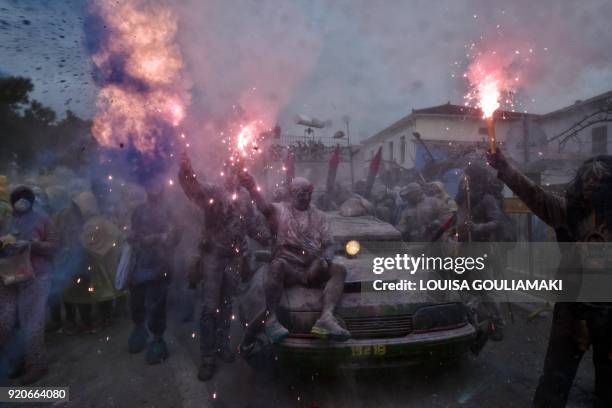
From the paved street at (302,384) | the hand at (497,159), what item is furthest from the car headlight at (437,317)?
the hand at (497,159)

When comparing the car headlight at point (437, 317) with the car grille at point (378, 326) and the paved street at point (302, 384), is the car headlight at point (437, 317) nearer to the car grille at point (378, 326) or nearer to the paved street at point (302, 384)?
the car grille at point (378, 326)

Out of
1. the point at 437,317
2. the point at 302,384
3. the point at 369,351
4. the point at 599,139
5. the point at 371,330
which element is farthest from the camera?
the point at 599,139

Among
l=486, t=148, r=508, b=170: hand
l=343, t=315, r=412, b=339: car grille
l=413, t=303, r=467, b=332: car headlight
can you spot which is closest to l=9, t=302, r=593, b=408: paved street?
l=343, t=315, r=412, b=339: car grille

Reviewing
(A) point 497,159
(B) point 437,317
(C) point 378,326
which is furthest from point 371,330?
(A) point 497,159

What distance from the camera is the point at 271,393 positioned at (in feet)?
12.7

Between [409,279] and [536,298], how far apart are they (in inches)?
169

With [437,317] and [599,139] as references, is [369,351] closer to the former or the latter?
[437,317]

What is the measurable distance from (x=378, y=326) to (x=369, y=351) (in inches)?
10.8

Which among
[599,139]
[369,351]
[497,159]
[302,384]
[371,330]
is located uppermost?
[599,139]

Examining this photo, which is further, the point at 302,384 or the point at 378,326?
the point at 302,384

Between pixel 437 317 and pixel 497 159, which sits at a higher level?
pixel 497 159

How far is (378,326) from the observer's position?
3.64 metres

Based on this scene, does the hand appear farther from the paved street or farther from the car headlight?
the paved street

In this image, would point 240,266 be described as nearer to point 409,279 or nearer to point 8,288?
point 409,279
